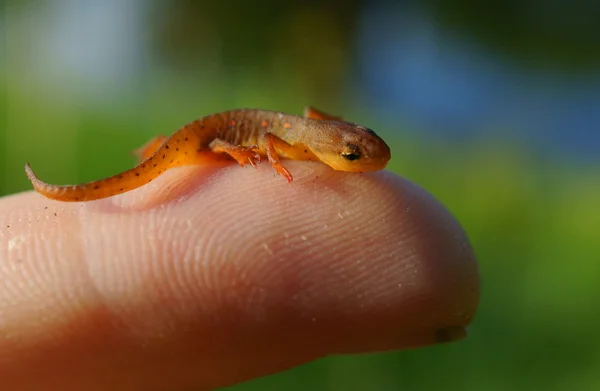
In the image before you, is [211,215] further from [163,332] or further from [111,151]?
[111,151]

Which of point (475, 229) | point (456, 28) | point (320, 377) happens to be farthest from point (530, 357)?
point (456, 28)

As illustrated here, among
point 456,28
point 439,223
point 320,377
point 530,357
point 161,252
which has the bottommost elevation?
point 320,377

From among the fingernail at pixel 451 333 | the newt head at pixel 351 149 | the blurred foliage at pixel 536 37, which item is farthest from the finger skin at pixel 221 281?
the blurred foliage at pixel 536 37

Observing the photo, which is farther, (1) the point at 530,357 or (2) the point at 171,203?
(1) the point at 530,357

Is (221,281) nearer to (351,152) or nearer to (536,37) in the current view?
(351,152)

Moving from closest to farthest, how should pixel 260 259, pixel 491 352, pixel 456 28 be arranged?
pixel 260 259 < pixel 491 352 < pixel 456 28

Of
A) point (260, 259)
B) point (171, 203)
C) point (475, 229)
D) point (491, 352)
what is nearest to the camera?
point (260, 259)

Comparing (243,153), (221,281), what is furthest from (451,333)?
(243,153)

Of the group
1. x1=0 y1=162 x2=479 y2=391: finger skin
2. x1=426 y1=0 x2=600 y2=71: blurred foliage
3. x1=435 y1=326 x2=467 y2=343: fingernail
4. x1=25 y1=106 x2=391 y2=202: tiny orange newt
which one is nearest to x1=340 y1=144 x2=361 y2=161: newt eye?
x1=25 y1=106 x2=391 y2=202: tiny orange newt
